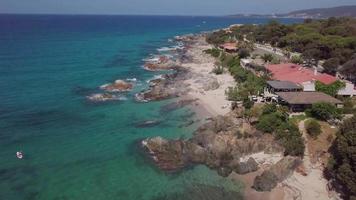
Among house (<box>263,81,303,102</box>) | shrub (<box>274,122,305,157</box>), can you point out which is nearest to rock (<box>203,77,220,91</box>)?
house (<box>263,81,303,102</box>)

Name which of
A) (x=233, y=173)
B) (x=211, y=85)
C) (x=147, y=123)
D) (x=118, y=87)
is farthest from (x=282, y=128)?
(x=118, y=87)

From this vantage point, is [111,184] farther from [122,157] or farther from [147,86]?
[147,86]

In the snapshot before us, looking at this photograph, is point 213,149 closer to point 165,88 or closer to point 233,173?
point 233,173

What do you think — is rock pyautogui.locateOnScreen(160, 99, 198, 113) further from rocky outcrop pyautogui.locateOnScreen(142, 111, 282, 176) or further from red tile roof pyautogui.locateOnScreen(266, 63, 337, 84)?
red tile roof pyautogui.locateOnScreen(266, 63, 337, 84)

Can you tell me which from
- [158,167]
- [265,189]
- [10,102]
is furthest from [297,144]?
[10,102]

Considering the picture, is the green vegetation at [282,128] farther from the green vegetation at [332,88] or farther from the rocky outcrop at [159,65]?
the rocky outcrop at [159,65]

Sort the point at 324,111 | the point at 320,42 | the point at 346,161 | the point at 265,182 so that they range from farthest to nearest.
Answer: the point at 320,42 < the point at 324,111 < the point at 265,182 < the point at 346,161

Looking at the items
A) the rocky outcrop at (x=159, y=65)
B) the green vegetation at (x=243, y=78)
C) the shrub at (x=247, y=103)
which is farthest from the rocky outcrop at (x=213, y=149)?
the rocky outcrop at (x=159, y=65)
